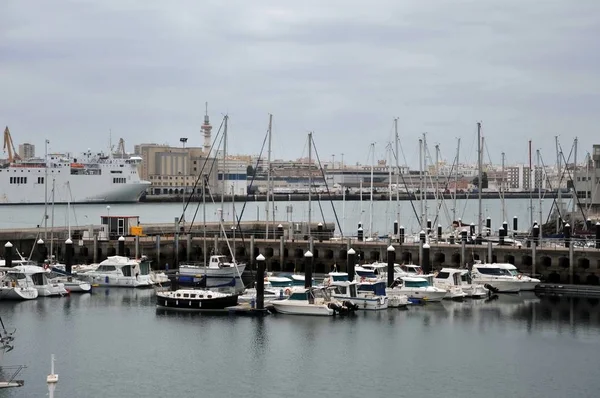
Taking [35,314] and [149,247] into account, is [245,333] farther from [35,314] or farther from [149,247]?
[149,247]

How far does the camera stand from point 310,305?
119 ft

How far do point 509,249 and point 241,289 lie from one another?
12.1 metres

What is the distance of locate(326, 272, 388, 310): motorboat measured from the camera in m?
37.4

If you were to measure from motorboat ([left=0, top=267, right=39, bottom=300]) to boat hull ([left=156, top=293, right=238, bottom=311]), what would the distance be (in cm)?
552

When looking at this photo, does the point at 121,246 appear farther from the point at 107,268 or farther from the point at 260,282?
the point at 260,282

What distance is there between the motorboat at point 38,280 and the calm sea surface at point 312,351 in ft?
2.04

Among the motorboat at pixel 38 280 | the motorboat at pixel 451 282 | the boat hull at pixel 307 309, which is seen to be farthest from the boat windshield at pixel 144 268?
the motorboat at pixel 451 282

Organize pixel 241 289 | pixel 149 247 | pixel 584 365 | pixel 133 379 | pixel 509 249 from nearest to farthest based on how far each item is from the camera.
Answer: pixel 133 379 → pixel 584 365 → pixel 241 289 → pixel 509 249 → pixel 149 247

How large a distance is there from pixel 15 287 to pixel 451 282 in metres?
16.8

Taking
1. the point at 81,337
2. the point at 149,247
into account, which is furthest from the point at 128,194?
the point at 81,337

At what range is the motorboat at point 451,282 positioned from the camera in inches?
1599

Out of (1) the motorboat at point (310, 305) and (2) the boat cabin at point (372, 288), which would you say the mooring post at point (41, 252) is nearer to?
(1) the motorboat at point (310, 305)

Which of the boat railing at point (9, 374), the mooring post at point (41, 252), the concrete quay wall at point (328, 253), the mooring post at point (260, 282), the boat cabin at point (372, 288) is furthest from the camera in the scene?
the mooring post at point (41, 252)

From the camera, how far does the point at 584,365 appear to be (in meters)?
29.6
